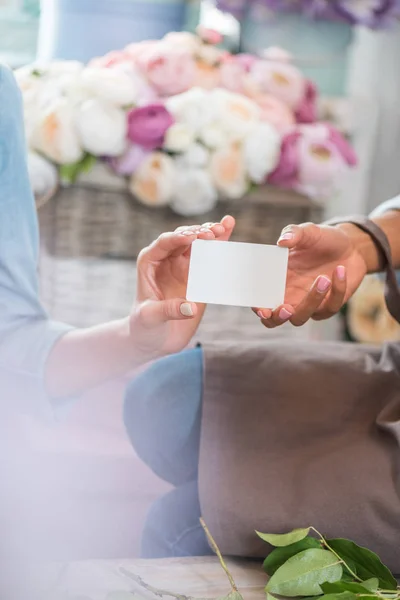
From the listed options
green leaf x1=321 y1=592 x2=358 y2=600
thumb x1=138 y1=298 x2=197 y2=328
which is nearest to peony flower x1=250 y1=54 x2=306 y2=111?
thumb x1=138 y1=298 x2=197 y2=328

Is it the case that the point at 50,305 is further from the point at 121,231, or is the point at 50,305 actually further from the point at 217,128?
the point at 217,128

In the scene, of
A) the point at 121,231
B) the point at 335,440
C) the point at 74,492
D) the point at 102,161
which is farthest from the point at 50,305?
the point at 335,440

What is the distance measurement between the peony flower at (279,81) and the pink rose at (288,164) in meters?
0.16

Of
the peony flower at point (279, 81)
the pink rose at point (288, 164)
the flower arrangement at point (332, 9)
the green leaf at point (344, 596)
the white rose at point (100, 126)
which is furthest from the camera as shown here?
the flower arrangement at point (332, 9)

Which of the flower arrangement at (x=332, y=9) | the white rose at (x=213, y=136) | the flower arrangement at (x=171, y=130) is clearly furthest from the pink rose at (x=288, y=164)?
the flower arrangement at (x=332, y=9)

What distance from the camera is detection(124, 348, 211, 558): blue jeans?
2.81 feet

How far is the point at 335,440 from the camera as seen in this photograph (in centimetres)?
80

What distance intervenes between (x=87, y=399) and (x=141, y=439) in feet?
2.28

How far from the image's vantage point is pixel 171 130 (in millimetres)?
1568

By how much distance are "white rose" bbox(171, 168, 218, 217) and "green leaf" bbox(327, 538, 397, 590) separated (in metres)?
0.99

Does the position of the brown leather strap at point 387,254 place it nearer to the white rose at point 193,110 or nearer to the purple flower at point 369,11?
the white rose at point 193,110

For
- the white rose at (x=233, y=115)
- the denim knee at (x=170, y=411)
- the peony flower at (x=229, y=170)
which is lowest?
the denim knee at (x=170, y=411)

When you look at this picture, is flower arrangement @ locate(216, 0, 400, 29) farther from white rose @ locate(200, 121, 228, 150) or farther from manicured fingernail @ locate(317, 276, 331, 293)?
manicured fingernail @ locate(317, 276, 331, 293)

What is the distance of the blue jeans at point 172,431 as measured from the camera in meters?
0.86
